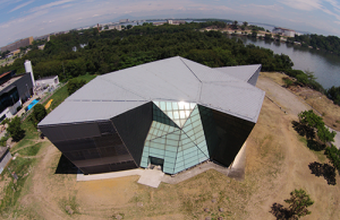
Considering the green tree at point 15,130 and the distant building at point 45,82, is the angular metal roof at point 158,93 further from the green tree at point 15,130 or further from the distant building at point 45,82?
the distant building at point 45,82

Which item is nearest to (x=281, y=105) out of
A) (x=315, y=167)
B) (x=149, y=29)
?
(x=315, y=167)

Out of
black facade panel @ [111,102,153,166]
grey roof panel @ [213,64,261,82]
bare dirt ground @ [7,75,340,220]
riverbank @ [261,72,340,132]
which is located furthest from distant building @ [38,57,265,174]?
riverbank @ [261,72,340,132]

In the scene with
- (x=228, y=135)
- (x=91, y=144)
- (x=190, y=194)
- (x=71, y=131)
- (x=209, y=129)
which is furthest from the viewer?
(x=209, y=129)

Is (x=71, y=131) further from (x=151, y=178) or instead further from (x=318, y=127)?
(x=318, y=127)

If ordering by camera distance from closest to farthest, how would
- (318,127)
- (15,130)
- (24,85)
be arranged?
1. (318,127)
2. (15,130)
3. (24,85)

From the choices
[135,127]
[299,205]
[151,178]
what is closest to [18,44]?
[135,127]

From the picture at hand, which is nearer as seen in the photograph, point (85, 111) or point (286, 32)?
point (85, 111)
